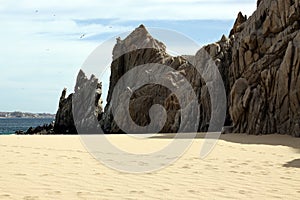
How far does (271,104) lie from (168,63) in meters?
30.1

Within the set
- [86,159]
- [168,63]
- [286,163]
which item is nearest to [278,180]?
[286,163]

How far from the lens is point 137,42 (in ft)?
184

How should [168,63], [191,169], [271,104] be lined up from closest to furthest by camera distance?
[191,169], [271,104], [168,63]

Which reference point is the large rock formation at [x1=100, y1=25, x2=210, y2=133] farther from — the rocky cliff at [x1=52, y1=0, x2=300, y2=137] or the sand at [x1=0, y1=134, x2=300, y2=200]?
the sand at [x1=0, y1=134, x2=300, y2=200]

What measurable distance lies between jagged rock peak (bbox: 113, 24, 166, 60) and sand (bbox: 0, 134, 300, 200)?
145 feet

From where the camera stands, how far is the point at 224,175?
26.3 feet

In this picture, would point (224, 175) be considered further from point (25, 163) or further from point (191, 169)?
point (25, 163)

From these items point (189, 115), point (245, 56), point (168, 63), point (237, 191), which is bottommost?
point (237, 191)

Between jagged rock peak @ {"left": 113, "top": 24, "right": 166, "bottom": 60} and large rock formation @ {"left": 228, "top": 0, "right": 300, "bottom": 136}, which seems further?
jagged rock peak @ {"left": 113, "top": 24, "right": 166, "bottom": 60}

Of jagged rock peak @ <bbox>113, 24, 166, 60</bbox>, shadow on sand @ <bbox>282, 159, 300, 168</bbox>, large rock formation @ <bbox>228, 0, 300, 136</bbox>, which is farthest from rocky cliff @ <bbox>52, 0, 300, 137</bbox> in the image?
jagged rock peak @ <bbox>113, 24, 166, 60</bbox>

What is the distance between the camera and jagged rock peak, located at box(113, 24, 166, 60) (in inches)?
2146

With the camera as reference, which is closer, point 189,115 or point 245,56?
point 245,56

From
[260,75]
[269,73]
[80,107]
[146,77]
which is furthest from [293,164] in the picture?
[80,107]

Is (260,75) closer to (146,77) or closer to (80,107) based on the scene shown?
(146,77)
